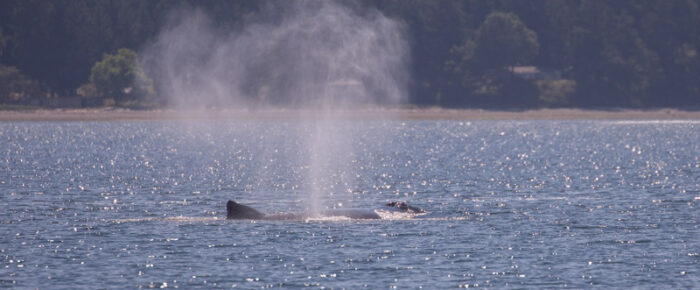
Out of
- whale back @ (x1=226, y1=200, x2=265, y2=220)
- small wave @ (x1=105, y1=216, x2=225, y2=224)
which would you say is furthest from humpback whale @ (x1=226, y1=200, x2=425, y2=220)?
small wave @ (x1=105, y1=216, x2=225, y2=224)

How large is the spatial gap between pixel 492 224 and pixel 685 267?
1355 cm

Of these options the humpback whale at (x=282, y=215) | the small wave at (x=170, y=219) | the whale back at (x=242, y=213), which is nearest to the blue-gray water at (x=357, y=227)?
the small wave at (x=170, y=219)

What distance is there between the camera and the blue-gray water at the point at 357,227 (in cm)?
4134

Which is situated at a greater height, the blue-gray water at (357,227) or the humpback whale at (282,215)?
the humpback whale at (282,215)

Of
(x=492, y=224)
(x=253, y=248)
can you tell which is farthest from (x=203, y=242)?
(x=492, y=224)

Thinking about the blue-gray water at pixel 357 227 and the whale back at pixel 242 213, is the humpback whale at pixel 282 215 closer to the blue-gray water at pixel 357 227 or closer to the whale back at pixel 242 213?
the whale back at pixel 242 213

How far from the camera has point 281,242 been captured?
48500mm

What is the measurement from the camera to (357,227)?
53062mm

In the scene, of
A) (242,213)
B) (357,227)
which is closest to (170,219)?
(242,213)

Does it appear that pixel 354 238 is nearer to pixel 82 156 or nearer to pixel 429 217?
pixel 429 217

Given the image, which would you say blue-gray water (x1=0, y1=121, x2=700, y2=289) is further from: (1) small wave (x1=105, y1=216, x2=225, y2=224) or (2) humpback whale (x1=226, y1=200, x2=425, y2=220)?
(2) humpback whale (x1=226, y1=200, x2=425, y2=220)

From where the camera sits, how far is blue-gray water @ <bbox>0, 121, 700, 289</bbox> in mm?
41344

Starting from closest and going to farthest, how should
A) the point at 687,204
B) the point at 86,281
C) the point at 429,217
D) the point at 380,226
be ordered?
the point at 86,281
the point at 380,226
the point at 429,217
the point at 687,204

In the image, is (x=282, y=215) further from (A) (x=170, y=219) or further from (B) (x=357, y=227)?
(A) (x=170, y=219)
